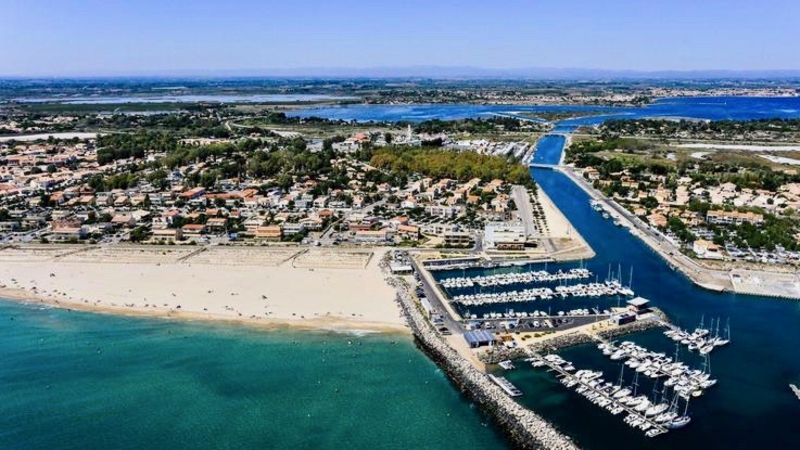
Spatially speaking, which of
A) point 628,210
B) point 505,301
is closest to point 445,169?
point 628,210

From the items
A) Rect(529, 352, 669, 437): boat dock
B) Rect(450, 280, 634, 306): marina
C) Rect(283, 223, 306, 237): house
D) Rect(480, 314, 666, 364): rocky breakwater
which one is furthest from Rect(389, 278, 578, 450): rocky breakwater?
Rect(283, 223, 306, 237): house

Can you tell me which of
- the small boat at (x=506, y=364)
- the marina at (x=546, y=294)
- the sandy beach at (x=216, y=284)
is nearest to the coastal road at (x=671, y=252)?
the marina at (x=546, y=294)

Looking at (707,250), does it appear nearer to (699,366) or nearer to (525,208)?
(525,208)

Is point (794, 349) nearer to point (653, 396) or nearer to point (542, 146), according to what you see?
point (653, 396)

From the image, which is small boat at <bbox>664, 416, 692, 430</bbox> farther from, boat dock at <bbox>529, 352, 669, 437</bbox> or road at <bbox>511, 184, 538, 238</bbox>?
road at <bbox>511, 184, 538, 238</bbox>

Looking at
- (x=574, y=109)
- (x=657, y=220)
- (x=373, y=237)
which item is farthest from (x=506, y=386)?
(x=574, y=109)
